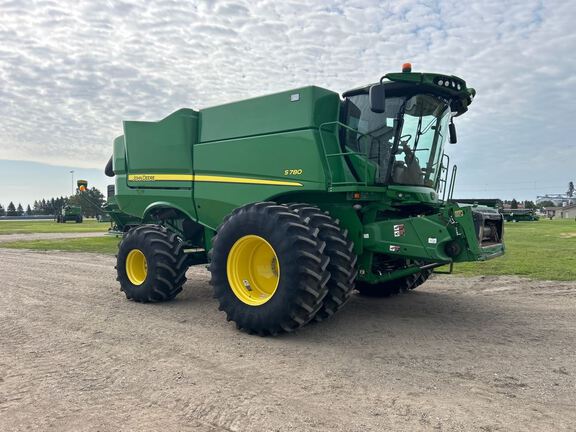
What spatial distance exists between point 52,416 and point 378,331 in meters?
3.68

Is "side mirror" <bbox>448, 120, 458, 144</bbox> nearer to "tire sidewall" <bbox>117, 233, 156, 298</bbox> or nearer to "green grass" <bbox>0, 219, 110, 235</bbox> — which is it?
"tire sidewall" <bbox>117, 233, 156, 298</bbox>

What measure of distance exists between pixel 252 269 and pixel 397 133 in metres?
2.66

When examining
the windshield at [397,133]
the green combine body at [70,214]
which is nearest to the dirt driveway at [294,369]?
the windshield at [397,133]

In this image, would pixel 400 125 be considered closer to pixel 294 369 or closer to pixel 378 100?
pixel 378 100

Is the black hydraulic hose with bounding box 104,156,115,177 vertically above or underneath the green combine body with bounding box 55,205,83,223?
above

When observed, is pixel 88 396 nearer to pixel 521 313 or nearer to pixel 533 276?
pixel 521 313

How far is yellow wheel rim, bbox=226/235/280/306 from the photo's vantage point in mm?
5727

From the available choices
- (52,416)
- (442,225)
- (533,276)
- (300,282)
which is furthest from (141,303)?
→ (533,276)

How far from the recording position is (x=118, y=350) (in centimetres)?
477

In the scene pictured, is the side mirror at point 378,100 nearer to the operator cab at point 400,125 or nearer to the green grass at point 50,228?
the operator cab at point 400,125

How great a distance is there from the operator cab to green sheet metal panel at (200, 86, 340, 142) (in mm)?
368

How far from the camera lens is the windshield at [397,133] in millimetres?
5887

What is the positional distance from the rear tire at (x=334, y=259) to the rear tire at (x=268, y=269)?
204mm

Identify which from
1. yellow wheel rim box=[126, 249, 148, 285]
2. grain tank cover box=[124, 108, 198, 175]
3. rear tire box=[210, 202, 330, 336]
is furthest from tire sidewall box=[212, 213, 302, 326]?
yellow wheel rim box=[126, 249, 148, 285]
